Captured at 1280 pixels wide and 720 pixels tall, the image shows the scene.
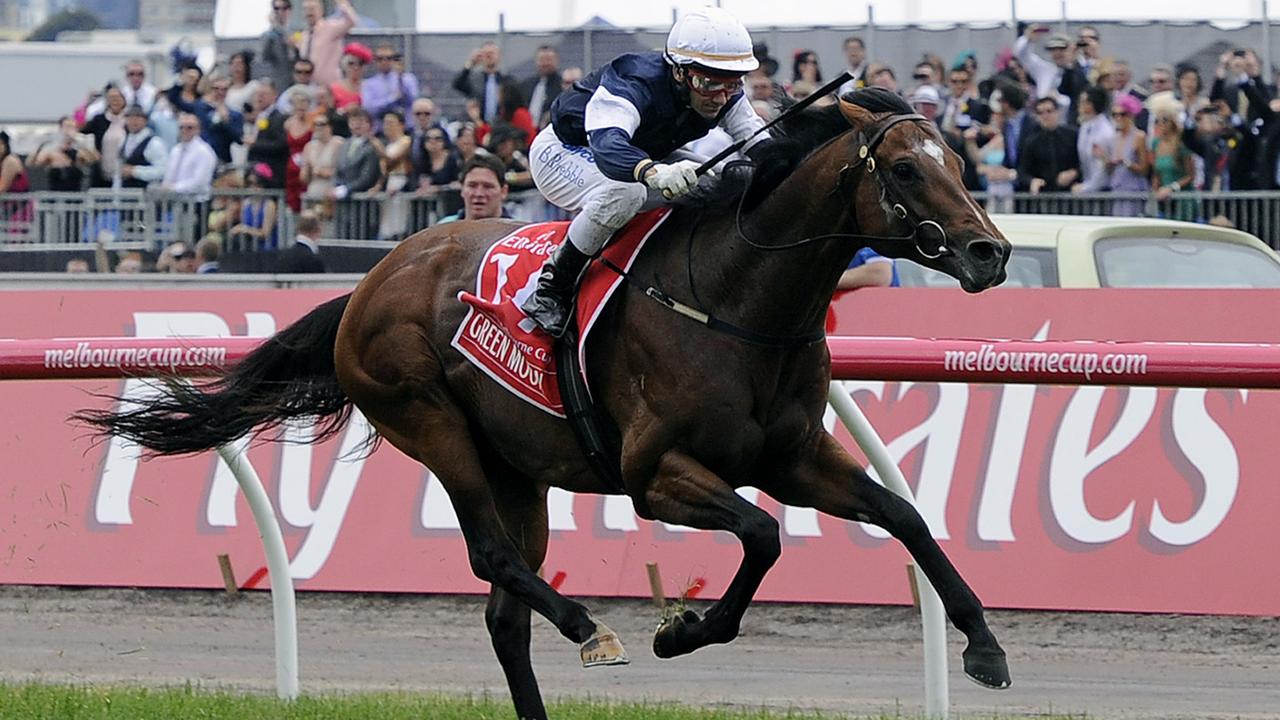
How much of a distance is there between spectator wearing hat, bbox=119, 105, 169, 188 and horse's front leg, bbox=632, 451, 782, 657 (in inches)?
379

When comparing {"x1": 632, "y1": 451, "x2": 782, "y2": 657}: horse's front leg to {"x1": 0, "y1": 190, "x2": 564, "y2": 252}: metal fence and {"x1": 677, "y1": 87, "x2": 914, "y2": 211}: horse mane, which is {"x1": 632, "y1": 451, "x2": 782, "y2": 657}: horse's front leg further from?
{"x1": 0, "y1": 190, "x2": 564, "y2": 252}: metal fence

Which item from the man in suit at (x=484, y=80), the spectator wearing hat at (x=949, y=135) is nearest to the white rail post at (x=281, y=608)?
the spectator wearing hat at (x=949, y=135)

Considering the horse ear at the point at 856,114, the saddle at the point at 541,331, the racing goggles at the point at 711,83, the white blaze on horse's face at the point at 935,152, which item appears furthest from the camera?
the saddle at the point at 541,331

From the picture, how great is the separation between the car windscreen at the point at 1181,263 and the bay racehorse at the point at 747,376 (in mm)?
4055

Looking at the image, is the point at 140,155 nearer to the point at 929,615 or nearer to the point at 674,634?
the point at 929,615

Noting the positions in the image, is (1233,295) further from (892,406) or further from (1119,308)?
(892,406)

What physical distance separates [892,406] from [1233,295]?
4.38 feet

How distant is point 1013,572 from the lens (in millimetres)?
7402

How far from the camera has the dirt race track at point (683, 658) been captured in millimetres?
6547

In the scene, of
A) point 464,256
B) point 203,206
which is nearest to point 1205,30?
point 203,206

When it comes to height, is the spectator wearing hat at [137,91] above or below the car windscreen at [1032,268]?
above

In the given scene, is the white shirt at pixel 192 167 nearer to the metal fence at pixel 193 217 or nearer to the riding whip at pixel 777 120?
the metal fence at pixel 193 217

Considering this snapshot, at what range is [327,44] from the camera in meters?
14.2

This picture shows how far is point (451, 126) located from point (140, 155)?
2.45 meters
